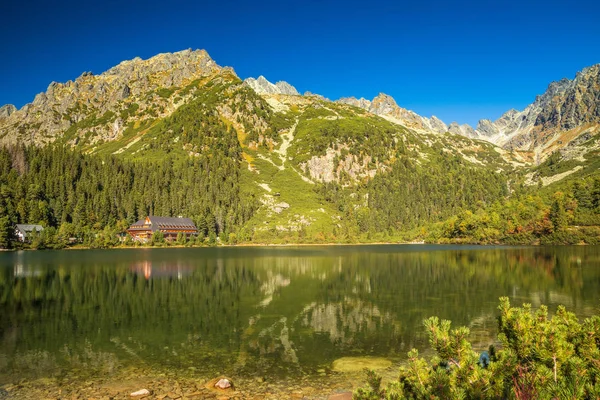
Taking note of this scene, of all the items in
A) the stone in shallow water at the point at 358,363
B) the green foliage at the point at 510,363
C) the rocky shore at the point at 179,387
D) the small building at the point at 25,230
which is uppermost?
the small building at the point at 25,230

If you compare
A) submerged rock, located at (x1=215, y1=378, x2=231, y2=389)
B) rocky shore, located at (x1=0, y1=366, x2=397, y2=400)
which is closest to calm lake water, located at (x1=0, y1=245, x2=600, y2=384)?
rocky shore, located at (x1=0, y1=366, x2=397, y2=400)

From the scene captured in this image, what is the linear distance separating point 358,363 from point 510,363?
604 inches

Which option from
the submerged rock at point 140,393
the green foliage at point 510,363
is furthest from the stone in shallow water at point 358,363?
the green foliage at point 510,363

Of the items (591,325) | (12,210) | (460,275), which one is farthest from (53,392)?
(12,210)

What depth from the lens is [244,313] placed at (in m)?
37.9

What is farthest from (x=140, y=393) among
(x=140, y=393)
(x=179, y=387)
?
(x=179, y=387)

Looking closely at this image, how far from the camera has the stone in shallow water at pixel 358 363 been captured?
2283 cm

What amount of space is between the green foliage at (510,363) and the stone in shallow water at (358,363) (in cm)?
1242

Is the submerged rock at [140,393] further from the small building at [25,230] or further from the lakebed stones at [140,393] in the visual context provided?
the small building at [25,230]

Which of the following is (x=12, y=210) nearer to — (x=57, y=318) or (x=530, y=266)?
(x=57, y=318)

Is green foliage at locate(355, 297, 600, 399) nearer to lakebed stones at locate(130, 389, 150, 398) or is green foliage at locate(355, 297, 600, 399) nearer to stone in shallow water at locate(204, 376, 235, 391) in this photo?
stone in shallow water at locate(204, 376, 235, 391)

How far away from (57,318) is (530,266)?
79050 millimetres

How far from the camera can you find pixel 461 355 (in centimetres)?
980

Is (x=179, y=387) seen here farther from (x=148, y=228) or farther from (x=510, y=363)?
(x=148, y=228)
